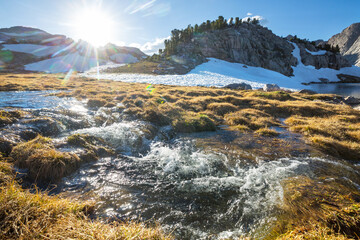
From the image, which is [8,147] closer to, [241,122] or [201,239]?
[201,239]

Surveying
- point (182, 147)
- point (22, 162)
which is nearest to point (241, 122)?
point (182, 147)

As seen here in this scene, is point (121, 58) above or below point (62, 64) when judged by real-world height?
above

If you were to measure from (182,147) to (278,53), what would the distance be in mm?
116890

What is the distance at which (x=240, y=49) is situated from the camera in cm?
8900

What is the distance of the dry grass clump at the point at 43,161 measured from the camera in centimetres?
490

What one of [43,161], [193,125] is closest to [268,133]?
[193,125]

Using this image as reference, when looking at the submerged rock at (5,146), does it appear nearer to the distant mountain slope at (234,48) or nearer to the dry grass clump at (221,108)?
the dry grass clump at (221,108)

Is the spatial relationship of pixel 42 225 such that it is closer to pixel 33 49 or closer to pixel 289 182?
pixel 289 182

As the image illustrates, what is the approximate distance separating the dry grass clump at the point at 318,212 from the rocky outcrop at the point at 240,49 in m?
82.6

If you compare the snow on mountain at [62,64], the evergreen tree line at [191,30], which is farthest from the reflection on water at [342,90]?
the snow on mountain at [62,64]

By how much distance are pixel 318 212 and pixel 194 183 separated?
3.27 m

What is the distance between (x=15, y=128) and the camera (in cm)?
732

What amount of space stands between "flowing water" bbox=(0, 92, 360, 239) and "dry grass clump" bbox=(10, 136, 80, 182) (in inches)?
15.0

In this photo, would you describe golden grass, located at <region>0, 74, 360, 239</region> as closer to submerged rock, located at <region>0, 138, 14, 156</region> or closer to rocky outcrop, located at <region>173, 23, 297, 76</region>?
submerged rock, located at <region>0, 138, 14, 156</region>
